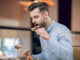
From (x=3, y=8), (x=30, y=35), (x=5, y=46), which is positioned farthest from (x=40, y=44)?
(x=3, y=8)

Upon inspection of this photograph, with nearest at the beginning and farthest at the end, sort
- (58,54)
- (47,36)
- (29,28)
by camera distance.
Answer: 1. (47,36)
2. (58,54)
3. (29,28)

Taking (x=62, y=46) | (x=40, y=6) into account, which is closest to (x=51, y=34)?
(x=62, y=46)

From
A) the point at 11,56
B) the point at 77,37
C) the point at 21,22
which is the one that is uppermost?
the point at 21,22

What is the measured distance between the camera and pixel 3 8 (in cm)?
250

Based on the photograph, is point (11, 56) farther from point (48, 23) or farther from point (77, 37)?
point (77, 37)

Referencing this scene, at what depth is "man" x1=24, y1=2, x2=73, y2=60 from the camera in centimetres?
208

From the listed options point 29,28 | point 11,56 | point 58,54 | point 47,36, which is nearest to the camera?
point 47,36

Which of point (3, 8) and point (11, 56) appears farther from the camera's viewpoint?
point (3, 8)

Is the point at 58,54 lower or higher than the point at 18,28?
lower

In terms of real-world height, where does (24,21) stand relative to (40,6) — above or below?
below

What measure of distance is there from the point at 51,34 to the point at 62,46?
14cm

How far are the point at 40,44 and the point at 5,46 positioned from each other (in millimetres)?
355

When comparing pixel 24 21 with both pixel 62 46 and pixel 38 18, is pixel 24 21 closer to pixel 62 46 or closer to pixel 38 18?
pixel 38 18

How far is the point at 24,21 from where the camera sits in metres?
2.53
